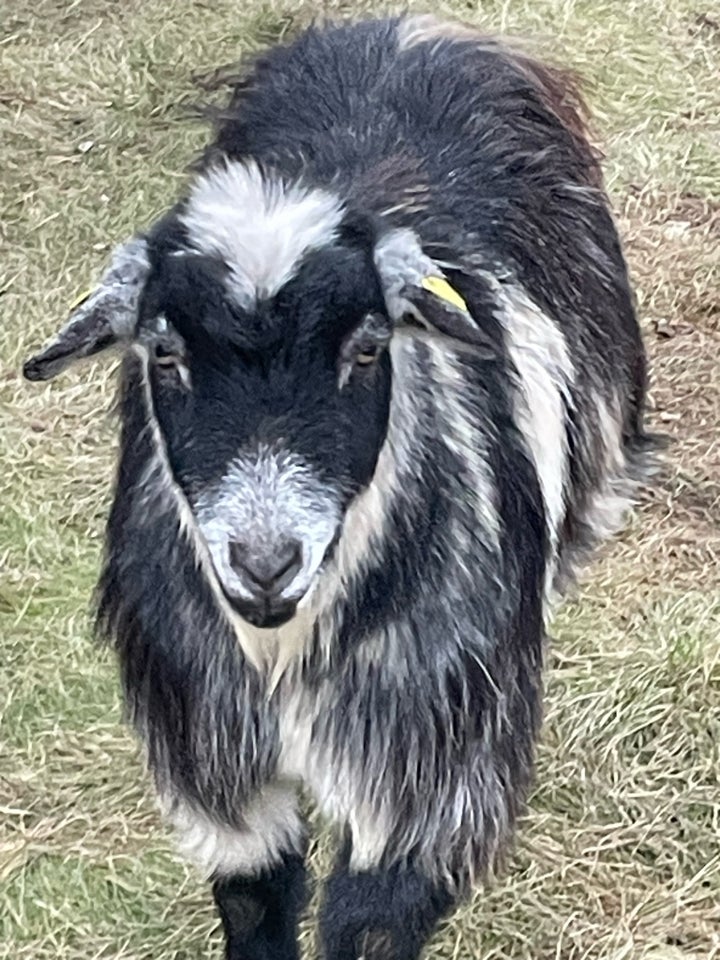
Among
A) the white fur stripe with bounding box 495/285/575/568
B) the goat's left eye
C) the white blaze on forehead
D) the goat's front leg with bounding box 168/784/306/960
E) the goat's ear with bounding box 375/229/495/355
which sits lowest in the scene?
the goat's front leg with bounding box 168/784/306/960

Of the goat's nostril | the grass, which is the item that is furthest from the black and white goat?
the grass

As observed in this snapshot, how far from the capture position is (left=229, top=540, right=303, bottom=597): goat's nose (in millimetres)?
2131

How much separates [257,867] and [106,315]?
102 cm

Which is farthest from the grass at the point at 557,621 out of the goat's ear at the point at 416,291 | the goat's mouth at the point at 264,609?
the goat's ear at the point at 416,291

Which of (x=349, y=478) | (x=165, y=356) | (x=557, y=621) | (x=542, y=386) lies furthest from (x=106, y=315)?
(x=557, y=621)

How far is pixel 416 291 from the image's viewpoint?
2.37 m

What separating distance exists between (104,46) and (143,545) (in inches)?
171

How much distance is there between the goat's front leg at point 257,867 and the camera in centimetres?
279

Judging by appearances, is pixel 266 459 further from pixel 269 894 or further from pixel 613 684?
pixel 613 684

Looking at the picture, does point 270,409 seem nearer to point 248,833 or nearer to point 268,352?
point 268,352

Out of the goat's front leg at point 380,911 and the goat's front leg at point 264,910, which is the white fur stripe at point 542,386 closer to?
the goat's front leg at point 380,911

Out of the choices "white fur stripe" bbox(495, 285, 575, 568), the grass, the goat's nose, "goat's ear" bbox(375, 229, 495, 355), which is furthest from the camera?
the grass

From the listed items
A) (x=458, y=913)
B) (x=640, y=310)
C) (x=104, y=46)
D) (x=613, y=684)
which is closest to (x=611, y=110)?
(x=640, y=310)

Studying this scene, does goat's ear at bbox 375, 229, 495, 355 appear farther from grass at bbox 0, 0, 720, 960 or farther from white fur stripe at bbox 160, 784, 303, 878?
grass at bbox 0, 0, 720, 960
